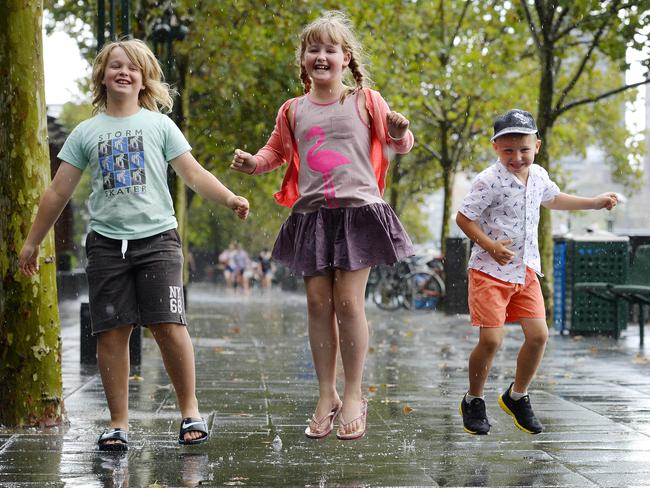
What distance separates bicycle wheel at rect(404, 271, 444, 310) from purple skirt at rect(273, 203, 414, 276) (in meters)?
17.9

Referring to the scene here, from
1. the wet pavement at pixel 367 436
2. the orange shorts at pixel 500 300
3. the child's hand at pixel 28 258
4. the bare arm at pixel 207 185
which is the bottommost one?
the wet pavement at pixel 367 436

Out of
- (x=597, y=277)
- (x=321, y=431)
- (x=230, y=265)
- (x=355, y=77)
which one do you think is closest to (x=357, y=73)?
(x=355, y=77)

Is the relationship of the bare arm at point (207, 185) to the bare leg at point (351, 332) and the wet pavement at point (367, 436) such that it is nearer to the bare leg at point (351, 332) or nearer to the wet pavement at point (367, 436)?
the bare leg at point (351, 332)

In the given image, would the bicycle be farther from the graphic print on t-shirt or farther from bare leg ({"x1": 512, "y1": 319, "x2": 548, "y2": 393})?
the graphic print on t-shirt

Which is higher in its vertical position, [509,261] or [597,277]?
[509,261]

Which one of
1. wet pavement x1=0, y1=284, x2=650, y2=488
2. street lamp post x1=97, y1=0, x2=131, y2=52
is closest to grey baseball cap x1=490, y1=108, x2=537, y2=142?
wet pavement x1=0, y1=284, x2=650, y2=488

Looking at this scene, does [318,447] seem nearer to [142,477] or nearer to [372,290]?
[142,477]

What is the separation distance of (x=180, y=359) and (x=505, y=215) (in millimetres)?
1747

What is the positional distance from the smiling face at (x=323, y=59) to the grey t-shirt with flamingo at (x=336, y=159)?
0.50 ft

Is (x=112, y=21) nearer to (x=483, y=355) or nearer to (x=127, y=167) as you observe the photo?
(x=127, y=167)

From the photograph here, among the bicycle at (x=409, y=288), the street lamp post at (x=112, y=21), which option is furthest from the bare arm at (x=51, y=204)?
the bicycle at (x=409, y=288)

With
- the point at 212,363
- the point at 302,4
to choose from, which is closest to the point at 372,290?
the point at 302,4

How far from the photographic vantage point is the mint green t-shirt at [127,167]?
5371 mm

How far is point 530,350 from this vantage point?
5.91 metres
